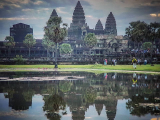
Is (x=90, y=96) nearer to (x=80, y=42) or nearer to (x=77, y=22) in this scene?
(x=80, y=42)

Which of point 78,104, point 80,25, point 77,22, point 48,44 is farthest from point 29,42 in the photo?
point 78,104

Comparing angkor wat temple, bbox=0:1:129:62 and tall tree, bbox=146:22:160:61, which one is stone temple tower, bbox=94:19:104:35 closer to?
angkor wat temple, bbox=0:1:129:62

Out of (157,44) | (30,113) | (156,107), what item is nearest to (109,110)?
(156,107)

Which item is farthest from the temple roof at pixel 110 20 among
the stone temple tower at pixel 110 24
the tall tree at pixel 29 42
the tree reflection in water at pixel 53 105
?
the tree reflection in water at pixel 53 105

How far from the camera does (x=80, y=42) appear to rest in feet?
357

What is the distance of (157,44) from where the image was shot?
111 m

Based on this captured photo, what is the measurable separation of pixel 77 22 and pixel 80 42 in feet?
78.2

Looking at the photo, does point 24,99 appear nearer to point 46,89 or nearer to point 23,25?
point 46,89

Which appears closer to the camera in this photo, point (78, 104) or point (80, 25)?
point (78, 104)

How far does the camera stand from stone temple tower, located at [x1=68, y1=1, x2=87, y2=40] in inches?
5064

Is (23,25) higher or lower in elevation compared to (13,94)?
higher

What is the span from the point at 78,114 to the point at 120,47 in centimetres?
9802

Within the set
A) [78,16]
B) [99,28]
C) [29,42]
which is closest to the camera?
[29,42]

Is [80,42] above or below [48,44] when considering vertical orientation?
above
